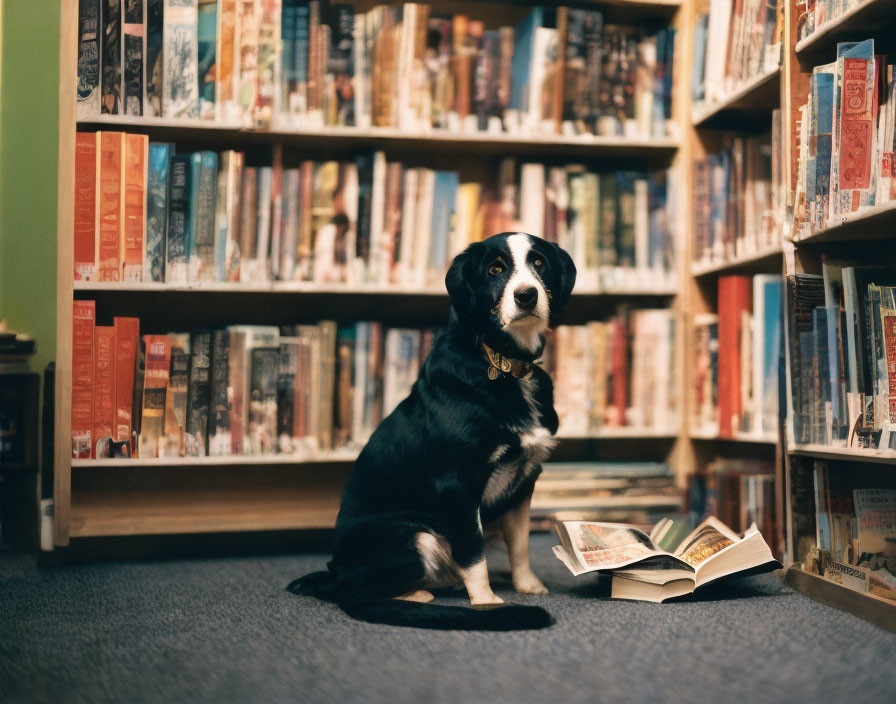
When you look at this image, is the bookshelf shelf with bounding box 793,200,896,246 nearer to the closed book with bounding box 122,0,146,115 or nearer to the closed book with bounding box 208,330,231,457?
the closed book with bounding box 208,330,231,457

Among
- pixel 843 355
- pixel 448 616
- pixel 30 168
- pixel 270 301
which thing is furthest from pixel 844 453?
pixel 30 168

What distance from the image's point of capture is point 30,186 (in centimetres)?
236

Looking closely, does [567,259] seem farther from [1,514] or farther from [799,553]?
[1,514]

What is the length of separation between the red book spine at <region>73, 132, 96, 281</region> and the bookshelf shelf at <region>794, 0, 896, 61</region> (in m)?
1.64

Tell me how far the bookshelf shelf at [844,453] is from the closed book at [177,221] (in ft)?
4.91

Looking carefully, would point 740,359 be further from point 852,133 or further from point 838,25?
point 838,25

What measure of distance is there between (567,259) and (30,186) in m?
1.61

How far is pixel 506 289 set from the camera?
5.13ft

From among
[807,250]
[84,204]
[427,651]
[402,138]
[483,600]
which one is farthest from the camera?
[402,138]

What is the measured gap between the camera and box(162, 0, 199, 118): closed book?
2064mm

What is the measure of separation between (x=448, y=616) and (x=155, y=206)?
4.22 ft

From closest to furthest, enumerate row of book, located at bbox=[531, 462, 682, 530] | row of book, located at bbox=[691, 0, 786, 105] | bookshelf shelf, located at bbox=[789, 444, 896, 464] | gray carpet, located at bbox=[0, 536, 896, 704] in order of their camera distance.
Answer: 1. gray carpet, located at bbox=[0, 536, 896, 704]
2. bookshelf shelf, located at bbox=[789, 444, 896, 464]
3. row of book, located at bbox=[691, 0, 786, 105]
4. row of book, located at bbox=[531, 462, 682, 530]

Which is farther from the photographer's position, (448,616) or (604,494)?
(604,494)

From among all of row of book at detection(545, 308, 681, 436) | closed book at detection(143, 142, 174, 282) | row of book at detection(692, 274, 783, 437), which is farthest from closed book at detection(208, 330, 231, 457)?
row of book at detection(692, 274, 783, 437)
